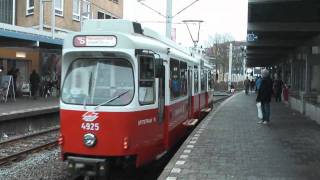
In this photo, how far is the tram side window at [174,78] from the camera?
12620 millimetres


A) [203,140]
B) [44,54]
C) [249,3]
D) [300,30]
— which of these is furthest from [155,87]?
[44,54]

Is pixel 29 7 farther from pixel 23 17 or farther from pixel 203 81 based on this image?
pixel 203 81

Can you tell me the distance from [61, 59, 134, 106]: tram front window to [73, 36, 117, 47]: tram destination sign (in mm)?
290

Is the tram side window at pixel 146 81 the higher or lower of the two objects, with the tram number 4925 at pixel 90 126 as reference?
higher

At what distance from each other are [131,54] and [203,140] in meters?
4.92

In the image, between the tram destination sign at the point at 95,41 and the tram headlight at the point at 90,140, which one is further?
the tram destination sign at the point at 95,41

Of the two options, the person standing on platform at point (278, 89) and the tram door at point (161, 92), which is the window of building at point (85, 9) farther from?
the tram door at point (161, 92)

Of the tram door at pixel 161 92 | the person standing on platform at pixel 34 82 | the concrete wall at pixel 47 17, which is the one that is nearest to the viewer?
the tram door at pixel 161 92

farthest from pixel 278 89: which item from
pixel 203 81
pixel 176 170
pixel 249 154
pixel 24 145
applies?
pixel 176 170

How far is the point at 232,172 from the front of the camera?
9.83m

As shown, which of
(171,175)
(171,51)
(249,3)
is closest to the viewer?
(171,175)

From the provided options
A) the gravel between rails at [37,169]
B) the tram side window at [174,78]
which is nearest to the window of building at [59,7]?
the gravel between rails at [37,169]

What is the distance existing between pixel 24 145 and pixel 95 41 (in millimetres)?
6929

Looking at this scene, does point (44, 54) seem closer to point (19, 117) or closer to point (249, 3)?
point (19, 117)
